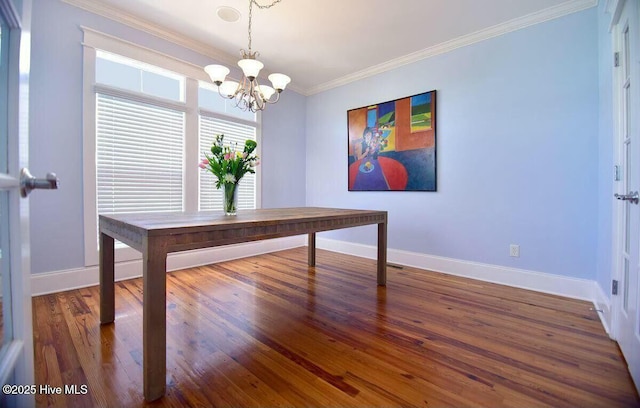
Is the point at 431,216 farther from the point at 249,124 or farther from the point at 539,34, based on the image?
the point at 249,124

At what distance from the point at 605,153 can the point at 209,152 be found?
→ 375cm

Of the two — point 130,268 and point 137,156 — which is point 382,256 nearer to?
point 130,268

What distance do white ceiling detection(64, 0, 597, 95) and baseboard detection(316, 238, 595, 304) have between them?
7.77 ft

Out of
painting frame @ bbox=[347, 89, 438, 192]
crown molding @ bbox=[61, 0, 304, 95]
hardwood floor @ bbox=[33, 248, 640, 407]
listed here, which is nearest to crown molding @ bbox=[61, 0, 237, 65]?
crown molding @ bbox=[61, 0, 304, 95]

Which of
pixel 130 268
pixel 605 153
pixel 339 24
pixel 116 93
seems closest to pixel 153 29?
pixel 116 93

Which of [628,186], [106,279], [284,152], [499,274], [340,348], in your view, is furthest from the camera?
[284,152]

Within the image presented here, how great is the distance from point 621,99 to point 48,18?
14.1 feet

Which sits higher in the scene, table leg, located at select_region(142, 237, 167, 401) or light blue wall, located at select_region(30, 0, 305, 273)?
light blue wall, located at select_region(30, 0, 305, 273)

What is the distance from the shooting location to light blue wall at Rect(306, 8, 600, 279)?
243 centimetres

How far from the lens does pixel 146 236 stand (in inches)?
48.0

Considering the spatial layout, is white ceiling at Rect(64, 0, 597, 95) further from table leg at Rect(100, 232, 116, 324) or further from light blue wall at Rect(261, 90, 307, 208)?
table leg at Rect(100, 232, 116, 324)

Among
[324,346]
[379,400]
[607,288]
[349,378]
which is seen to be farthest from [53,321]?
[607,288]

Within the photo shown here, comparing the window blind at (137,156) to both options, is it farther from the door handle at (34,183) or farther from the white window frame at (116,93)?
the door handle at (34,183)

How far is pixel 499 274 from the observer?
9.30 ft
